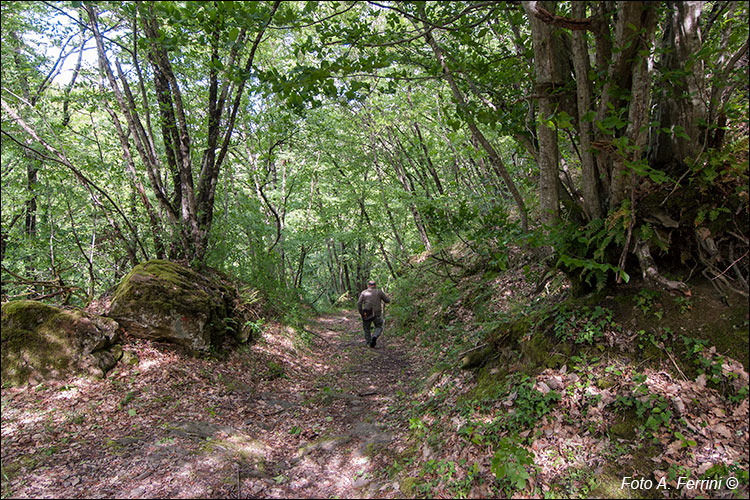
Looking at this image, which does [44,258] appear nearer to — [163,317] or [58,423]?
[163,317]

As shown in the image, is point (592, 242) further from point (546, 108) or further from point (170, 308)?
point (170, 308)

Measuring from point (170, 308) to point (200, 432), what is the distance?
2.58 meters

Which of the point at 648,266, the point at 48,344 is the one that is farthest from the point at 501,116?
the point at 48,344

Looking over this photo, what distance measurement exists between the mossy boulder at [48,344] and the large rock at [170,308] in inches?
22.5

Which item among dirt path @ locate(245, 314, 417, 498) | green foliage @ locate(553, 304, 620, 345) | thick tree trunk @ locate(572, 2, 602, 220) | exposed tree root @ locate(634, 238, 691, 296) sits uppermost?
thick tree trunk @ locate(572, 2, 602, 220)

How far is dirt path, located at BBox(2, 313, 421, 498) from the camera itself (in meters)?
3.39

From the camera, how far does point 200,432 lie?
14.5 ft

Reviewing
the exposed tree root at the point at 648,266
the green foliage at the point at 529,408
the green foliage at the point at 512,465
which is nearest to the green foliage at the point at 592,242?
the exposed tree root at the point at 648,266

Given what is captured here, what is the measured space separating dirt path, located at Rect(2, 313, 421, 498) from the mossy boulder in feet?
0.66

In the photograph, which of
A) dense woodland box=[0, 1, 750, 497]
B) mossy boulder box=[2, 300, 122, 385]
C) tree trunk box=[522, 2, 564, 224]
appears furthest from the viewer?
mossy boulder box=[2, 300, 122, 385]

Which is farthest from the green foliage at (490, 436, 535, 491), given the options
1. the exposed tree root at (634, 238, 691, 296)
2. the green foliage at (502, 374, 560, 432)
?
the exposed tree root at (634, 238, 691, 296)

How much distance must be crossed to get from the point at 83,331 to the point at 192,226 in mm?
3266

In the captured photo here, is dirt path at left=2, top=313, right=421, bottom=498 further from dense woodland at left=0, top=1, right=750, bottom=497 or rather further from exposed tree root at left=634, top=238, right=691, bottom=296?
exposed tree root at left=634, top=238, right=691, bottom=296

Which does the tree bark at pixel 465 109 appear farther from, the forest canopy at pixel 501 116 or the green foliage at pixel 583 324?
the green foliage at pixel 583 324
